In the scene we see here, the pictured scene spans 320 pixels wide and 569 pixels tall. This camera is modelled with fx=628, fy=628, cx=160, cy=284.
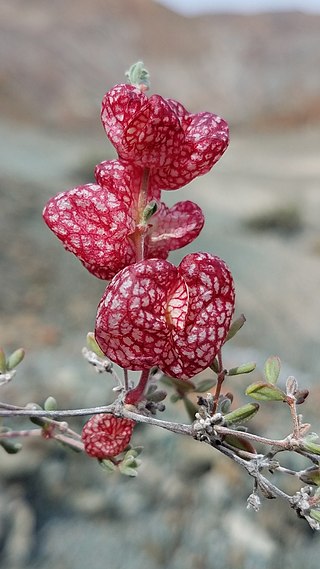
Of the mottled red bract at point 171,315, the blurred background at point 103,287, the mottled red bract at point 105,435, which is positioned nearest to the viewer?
the mottled red bract at point 171,315

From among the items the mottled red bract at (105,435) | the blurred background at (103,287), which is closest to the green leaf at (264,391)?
the mottled red bract at (105,435)

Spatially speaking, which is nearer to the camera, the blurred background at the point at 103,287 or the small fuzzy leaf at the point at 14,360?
the small fuzzy leaf at the point at 14,360

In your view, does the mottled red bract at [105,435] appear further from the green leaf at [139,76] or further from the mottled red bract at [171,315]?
the green leaf at [139,76]

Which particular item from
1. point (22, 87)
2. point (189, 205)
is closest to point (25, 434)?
point (189, 205)

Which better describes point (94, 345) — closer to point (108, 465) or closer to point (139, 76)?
point (108, 465)

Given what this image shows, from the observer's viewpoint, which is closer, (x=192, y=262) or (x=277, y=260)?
(x=192, y=262)

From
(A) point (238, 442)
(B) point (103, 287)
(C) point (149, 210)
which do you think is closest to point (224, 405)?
(A) point (238, 442)

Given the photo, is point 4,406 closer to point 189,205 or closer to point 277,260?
point 189,205

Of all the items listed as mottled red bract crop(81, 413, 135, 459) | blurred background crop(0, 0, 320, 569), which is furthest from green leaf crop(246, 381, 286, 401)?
blurred background crop(0, 0, 320, 569)
